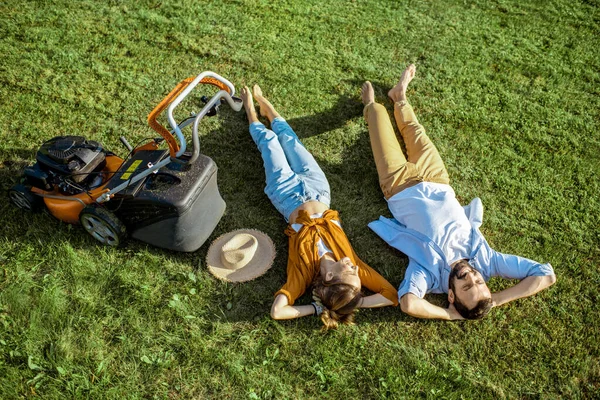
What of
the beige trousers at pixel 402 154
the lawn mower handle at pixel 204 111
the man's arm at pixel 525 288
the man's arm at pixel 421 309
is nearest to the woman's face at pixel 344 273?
the man's arm at pixel 421 309

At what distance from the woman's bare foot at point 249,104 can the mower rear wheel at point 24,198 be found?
8.38 feet

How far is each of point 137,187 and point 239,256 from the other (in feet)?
3.98

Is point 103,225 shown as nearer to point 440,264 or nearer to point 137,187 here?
point 137,187

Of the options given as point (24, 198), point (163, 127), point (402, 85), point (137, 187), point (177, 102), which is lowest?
point (24, 198)

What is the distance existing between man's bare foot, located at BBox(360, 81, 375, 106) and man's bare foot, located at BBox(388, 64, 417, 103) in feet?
1.04

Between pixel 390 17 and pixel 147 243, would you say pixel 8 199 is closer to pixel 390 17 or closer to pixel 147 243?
pixel 147 243

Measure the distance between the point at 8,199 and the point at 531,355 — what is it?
560 centimetres

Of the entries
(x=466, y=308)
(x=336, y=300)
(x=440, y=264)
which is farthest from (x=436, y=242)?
(x=336, y=300)

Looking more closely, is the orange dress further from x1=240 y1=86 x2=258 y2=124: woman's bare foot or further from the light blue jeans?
x1=240 y1=86 x2=258 y2=124: woman's bare foot

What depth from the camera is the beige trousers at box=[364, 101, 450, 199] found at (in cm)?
539

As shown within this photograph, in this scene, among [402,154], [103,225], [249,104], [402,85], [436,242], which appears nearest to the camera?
[103,225]

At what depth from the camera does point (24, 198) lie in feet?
15.7

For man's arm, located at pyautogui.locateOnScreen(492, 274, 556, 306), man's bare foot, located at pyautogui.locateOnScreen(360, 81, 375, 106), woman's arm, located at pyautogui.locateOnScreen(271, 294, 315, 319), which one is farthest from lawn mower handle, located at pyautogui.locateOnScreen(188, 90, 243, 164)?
man's arm, located at pyautogui.locateOnScreen(492, 274, 556, 306)

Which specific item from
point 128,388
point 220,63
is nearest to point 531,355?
point 128,388
